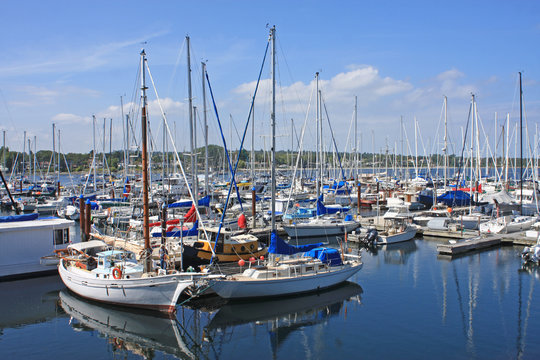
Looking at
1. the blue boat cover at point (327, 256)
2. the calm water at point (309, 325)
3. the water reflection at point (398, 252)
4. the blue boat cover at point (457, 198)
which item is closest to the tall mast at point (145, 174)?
the calm water at point (309, 325)

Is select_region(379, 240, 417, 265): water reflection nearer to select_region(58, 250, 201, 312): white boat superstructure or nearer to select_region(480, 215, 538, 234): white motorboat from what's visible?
select_region(480, 215, 538, 234): white motorboat

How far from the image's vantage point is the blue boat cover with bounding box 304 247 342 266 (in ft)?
90.1

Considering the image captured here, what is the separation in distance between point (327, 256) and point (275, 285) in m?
4.36

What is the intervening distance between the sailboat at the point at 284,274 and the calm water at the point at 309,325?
666 mm

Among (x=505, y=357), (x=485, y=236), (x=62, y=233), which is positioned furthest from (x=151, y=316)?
(x=485, y=236)

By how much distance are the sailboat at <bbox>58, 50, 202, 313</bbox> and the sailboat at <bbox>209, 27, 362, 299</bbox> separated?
219cm

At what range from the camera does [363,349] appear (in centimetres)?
1923

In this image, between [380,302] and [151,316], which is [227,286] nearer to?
[151,316]

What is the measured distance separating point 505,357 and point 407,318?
17.2 feet

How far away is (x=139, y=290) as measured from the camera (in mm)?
22609

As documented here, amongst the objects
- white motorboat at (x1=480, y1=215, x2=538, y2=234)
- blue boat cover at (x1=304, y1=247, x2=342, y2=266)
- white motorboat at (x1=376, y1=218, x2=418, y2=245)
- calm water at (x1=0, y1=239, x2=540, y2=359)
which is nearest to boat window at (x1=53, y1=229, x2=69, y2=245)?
Answer: calm water at (x1=0, y1=239, x2=540, y2=359)

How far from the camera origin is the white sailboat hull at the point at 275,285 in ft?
78.6

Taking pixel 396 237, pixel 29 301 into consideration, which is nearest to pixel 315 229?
pixel 396 237

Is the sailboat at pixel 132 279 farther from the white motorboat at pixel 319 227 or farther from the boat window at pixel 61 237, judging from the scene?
the white motorboat at pixel 319 227
